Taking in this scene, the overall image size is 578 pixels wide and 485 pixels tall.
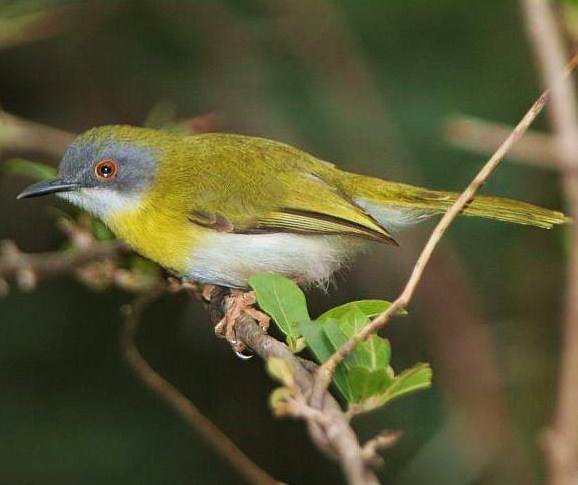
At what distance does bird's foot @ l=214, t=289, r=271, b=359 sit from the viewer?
3.90m

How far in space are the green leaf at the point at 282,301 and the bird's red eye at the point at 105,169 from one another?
1.88 meters

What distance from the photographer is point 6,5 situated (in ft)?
18.8

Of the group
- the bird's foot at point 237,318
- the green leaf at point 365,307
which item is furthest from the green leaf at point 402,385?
the bird's foot at point 237,318

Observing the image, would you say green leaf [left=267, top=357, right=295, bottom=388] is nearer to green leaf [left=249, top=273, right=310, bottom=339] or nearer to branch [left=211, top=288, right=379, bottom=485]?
branch [left=211, top=288, right=379, bottom=485]

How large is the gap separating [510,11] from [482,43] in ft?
1.06

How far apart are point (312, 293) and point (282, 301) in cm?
411

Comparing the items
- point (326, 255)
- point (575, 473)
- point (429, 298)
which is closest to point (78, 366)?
point (429, 298)

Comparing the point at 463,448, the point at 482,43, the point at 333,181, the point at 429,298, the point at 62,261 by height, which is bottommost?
the point at 62,261

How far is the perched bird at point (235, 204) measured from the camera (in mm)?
4297

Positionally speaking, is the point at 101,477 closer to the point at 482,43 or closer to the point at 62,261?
the point at 62,261

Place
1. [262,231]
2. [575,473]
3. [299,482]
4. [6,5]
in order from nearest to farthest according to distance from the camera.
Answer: [575,473], [262,231], [6,5], [299,482]

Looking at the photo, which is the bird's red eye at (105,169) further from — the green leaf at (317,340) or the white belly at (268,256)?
the green leaf at (317,340)

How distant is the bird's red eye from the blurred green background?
1.68 meters

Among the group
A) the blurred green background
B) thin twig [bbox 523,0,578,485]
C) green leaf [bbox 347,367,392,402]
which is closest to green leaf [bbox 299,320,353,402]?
green leaf [bbox 347,367,392,402]
